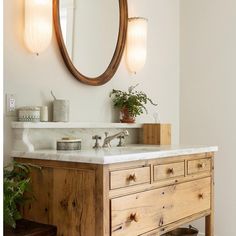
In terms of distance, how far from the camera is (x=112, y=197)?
5.84 ft

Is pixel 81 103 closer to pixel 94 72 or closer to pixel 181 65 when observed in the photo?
pixel 94 72

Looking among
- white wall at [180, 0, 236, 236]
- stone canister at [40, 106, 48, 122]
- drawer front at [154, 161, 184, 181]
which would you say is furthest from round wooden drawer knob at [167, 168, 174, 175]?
white wall at [180, 0, 236, 236]

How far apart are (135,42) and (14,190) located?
1.61 metres

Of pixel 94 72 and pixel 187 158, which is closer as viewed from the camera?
pixel 187 158

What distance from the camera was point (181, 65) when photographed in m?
3.60

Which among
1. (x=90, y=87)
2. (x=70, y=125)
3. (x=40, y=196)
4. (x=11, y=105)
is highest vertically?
(x=90, y=87)

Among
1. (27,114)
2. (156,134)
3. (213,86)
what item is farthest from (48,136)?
(213,86)

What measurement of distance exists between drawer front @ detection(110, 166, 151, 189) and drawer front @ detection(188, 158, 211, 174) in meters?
0.46

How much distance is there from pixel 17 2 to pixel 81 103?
769 millimetres

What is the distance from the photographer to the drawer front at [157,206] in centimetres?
184

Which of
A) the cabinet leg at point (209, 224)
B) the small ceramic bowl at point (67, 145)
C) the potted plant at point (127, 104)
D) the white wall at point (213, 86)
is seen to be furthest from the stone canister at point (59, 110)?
the white wall at point (213, 86)

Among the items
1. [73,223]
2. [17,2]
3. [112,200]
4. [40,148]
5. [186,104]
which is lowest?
[73,223]

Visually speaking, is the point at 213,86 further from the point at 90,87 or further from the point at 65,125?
the point at 65,125

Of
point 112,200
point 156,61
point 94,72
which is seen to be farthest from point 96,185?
point 156,61
